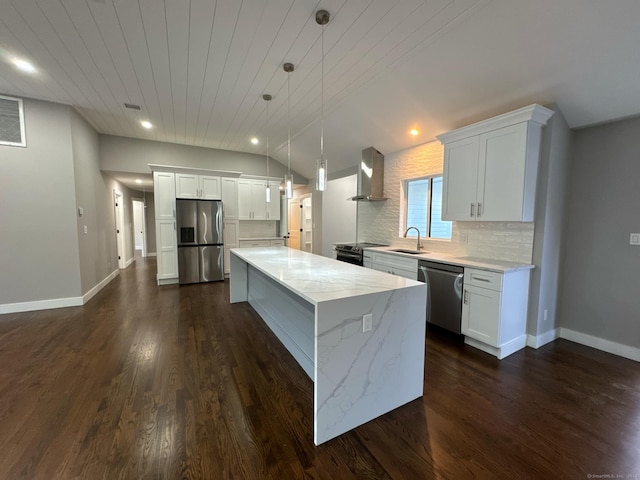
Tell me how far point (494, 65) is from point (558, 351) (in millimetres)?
2848

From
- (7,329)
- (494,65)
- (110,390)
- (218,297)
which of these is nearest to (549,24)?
(494,65)

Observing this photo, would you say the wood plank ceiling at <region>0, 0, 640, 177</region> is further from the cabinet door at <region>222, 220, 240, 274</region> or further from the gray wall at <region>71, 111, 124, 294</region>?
the cabinet door at <region>222, 220, 240, 274</region>

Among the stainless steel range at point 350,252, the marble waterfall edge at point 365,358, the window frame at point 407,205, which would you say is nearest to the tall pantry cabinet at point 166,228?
the stainless steel range at point 350,252

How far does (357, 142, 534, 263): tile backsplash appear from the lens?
296cm

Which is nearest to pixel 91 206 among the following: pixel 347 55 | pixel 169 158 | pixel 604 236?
pixel 169 158

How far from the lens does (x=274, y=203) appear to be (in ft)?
21.8

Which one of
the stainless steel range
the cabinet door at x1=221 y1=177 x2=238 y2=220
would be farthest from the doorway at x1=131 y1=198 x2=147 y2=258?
the stainless steel range

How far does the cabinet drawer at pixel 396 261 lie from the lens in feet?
11.2

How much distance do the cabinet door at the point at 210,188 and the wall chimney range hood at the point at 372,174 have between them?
3.07 metres

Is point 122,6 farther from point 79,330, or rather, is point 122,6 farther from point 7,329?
point 7,329

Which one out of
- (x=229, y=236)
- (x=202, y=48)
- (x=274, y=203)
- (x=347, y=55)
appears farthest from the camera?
(x=274, y=203)

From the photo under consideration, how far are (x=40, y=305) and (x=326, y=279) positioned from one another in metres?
4.37

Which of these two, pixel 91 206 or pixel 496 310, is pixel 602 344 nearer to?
pixel 496 310

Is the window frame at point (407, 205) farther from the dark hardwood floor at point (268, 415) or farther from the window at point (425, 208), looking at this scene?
the dark hardwood floor at point (268, 415)
